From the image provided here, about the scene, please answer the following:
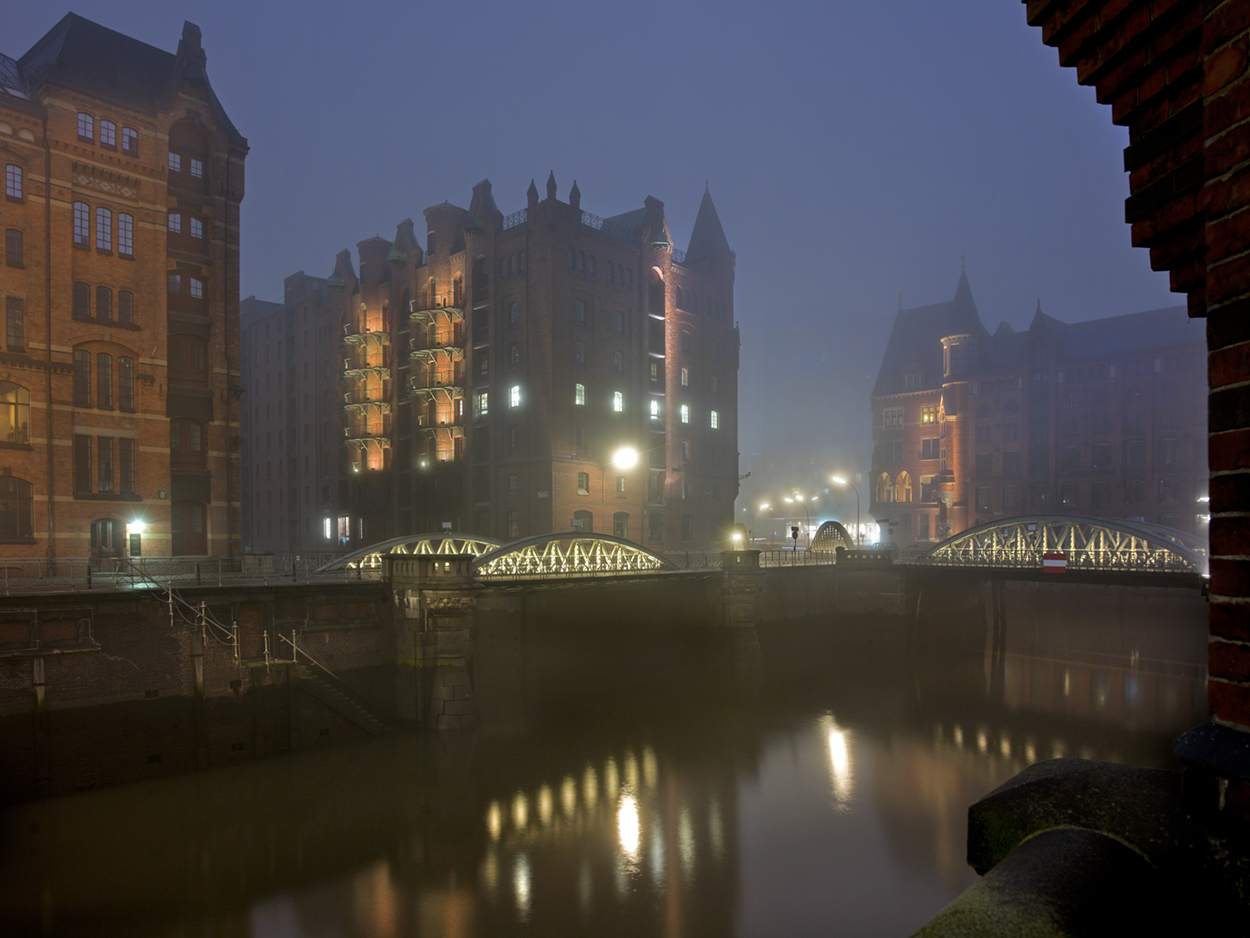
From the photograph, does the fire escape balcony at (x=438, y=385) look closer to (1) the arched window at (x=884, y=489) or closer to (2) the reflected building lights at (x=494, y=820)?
(2) the reflected building lights at (x=494, y=820)

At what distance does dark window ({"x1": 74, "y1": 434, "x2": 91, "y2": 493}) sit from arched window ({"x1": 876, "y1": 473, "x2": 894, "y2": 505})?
77.9 meters

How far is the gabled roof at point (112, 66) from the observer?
128ft

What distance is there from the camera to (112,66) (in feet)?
138

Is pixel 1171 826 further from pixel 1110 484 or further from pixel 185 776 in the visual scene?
pixel 1110 484

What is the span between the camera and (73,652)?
24641mm

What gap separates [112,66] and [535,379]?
29.1 meters

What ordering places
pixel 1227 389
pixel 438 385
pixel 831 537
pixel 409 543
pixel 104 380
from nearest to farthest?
pixel 1227 389
pixel 104 380
pixel 409 543
pixel 831 537
pixel 438 385

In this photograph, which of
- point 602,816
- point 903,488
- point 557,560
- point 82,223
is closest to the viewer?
point 602,816

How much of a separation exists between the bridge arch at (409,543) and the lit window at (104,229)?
18.8 metres

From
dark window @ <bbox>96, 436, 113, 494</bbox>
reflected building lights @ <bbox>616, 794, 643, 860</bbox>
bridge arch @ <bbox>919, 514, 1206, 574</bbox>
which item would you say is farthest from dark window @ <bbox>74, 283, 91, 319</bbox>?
bridge arch @ <bbox>919, 514, 1206, 574</bbox>

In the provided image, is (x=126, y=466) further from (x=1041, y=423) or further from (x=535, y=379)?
(x=1041, y=423)

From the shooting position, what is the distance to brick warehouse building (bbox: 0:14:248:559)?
36.8 m

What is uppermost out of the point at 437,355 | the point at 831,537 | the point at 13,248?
the point at 437,355

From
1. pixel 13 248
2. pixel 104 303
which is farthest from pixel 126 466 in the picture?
pixel 13 248
